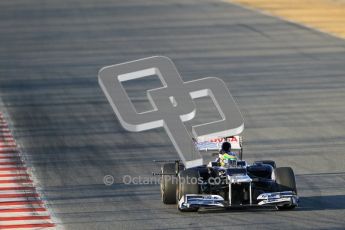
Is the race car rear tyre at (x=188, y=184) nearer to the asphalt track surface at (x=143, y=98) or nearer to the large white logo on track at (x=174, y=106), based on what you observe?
the asphalt track surface at (x=143, y=98)

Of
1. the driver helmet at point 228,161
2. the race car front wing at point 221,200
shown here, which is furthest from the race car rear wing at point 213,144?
the race car front wing at point 221,200

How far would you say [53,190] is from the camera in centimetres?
2162

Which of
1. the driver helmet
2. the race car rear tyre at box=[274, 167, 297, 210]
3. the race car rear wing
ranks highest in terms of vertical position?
the race car rear wing

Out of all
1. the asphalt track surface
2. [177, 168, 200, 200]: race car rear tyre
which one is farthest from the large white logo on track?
[177, 168, 200, 200]: race car rear tyre

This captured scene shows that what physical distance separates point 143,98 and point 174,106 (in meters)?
3.72

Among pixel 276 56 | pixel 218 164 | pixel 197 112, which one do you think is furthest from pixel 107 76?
pixel 218 164

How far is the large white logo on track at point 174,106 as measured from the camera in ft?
76.2

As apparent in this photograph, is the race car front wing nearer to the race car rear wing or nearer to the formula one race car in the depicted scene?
the formula one race car

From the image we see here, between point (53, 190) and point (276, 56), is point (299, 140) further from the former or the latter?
point (276, 56)

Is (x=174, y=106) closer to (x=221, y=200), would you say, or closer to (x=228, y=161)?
(x=228, y=161)

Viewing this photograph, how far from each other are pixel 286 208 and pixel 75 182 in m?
5.31

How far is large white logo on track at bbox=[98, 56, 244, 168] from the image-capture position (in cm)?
2322

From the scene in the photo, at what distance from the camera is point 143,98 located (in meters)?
A: 32.1

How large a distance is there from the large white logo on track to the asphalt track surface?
1.49ft
